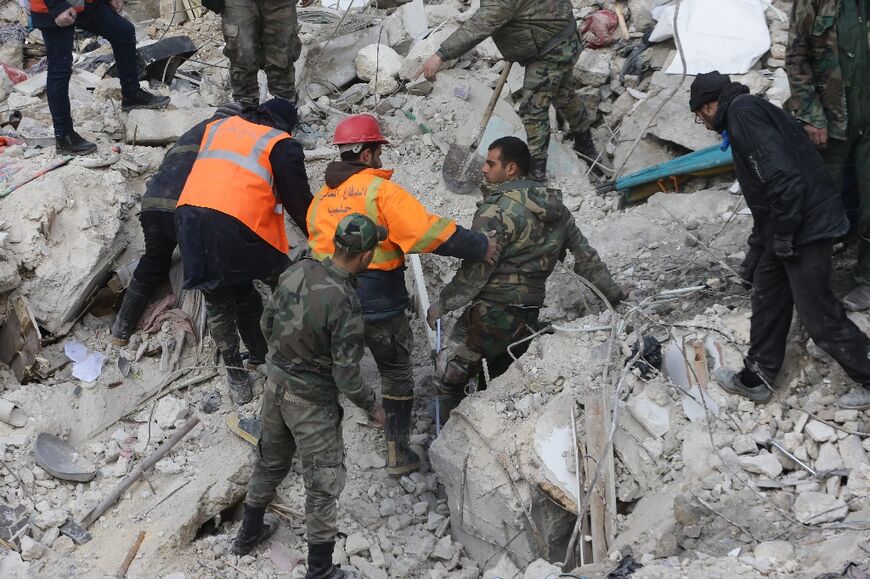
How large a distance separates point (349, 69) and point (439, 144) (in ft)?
5.43

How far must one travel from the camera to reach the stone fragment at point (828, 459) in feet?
12.9

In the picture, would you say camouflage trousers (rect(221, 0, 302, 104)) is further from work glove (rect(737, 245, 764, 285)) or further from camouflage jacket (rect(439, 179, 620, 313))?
work glove (rect(737, 245, 764, 285))

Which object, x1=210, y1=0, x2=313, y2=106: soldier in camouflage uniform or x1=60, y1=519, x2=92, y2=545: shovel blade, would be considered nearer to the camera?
x1=60, y1=519, x2=92, y2=545: shovel blade

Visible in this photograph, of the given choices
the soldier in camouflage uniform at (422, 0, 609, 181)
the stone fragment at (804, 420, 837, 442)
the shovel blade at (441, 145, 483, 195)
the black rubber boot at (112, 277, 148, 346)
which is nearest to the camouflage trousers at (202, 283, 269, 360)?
the black rubber boot at (112, 277, 148, 346)

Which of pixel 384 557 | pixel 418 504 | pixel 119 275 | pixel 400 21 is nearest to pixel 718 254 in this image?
pixel 418 504

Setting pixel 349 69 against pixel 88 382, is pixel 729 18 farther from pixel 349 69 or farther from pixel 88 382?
pixel 88 382

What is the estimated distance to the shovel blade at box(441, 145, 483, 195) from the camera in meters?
7.39

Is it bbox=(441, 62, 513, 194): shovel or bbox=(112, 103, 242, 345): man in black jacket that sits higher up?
bbox=(112, 103, 242, 345): man in black jacket

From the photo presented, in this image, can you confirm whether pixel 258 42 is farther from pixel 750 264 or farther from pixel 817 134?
pixel 817 134

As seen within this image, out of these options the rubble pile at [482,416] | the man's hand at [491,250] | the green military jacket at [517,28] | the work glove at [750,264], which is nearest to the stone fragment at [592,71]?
the rubble pile at [482,416]

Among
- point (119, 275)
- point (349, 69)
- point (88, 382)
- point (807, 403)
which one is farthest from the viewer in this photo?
point (349, 69)

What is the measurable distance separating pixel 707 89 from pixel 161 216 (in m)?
3.36

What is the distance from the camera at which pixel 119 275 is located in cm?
613

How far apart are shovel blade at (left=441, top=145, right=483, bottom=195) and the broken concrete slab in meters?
2.19
